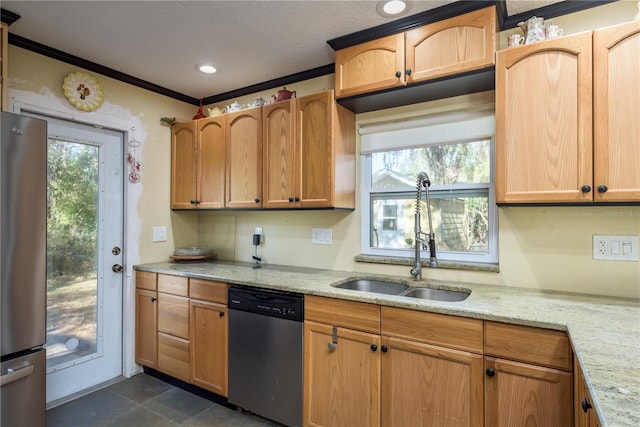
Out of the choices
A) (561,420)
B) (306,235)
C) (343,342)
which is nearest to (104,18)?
(306,235)

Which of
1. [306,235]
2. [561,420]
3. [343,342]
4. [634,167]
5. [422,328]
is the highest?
[634,167]

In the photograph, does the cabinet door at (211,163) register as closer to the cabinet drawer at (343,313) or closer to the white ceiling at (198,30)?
the white ceiling at (198,30)

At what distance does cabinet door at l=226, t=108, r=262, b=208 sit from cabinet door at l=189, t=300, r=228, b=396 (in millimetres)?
823

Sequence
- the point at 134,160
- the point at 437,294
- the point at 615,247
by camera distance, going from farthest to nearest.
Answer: the point at 134,160
the point at 437,294
the point at 615,247

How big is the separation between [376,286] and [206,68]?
82.1 inches

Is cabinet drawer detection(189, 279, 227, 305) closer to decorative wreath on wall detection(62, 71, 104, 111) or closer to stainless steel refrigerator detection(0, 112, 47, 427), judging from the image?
stainless steel refrigerator detection(0, 112, 47, 427)

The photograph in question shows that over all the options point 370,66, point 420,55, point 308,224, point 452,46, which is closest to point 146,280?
point 308,224

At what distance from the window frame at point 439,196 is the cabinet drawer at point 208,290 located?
1.02m

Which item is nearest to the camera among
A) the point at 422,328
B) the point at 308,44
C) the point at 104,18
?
the point at 422,328

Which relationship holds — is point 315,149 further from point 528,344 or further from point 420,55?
point 528,344

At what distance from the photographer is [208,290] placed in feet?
7.67

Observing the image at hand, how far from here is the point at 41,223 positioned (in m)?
1.72

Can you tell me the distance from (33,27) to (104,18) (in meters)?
0.50

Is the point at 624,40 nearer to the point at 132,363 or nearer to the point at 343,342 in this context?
the point at 343,342
